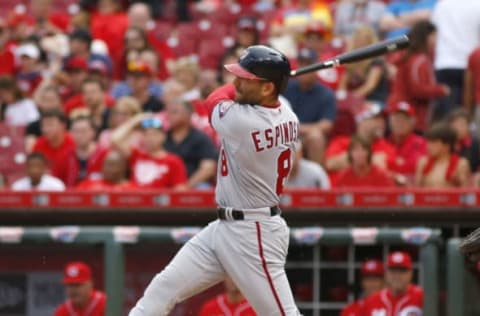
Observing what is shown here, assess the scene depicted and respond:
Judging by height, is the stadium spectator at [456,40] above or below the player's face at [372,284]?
above

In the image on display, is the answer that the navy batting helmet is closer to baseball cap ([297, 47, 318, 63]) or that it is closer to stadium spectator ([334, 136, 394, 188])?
stadium spectator ([334, 136, 394, 188])

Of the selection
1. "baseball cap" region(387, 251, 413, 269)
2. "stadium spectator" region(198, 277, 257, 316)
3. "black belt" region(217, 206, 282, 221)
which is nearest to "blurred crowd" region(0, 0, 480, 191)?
"baseball cap" region(387, 251, 413, 269)

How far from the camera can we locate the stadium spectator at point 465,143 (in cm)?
916

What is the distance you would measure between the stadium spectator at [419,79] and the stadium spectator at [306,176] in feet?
4.94

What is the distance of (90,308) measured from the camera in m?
8.05

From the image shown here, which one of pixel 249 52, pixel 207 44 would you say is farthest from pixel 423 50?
pixel 249 52

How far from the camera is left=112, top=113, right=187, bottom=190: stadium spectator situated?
9.11m

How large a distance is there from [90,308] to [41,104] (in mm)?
3496

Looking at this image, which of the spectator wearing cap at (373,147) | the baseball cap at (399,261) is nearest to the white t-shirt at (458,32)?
the spectator wearing cap at (373,147)

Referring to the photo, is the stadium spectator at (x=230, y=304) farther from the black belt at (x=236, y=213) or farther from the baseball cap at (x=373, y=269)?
the black belt at (x=236, y=213)

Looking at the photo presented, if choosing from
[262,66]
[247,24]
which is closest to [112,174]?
[247,24]

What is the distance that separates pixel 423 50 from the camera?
1038 cm

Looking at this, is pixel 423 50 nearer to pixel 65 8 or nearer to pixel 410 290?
pixel 410 290

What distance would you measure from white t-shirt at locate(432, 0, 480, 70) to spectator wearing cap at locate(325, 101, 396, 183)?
2.76ft
